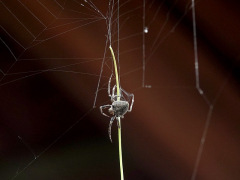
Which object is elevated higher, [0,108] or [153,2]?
[153,2]

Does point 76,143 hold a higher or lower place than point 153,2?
lower

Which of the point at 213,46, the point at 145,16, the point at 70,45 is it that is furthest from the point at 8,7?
the point at 213,46

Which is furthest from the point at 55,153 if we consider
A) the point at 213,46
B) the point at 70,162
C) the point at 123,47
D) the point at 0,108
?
the point at 213,46

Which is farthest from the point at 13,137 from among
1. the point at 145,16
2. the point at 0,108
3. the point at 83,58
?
the point at 145,16

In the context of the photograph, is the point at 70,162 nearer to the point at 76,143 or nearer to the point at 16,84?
the point at 76,143

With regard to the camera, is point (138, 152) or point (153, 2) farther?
point (138, 152)

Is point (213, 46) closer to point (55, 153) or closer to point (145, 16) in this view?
point (145, 16)

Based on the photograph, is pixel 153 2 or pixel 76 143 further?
pixel 76 143

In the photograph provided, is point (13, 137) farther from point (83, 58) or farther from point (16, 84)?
point (83, 58)
